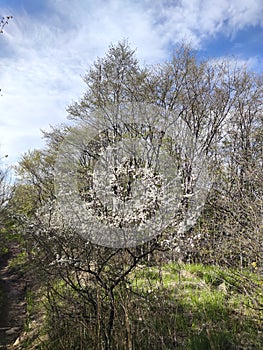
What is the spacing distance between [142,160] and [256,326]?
5466 mm

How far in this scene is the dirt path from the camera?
578 cm

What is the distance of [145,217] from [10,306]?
210 inches

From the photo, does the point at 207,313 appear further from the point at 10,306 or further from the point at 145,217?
Result: the point at 10,306

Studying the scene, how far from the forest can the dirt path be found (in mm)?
51

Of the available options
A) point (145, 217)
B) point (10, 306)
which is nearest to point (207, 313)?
point (145, 217)

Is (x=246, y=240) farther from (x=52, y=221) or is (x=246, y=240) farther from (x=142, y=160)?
(x=142, y=160)

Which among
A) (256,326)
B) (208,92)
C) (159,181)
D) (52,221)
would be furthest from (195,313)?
(208,92)

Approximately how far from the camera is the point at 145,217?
183 inches

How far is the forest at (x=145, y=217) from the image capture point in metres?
3.87

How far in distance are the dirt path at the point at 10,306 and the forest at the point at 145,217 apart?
51 mm

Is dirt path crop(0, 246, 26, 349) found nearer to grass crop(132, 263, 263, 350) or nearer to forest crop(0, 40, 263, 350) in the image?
forest crop(0, 40, 263, 350)

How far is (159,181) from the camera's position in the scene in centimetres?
518

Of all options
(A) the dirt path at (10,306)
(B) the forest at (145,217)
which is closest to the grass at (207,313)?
(B) the forest at (145,217)

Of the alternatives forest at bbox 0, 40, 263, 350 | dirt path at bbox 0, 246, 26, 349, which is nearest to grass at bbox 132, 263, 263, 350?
forest at bbox 0, 40, 263, 350
